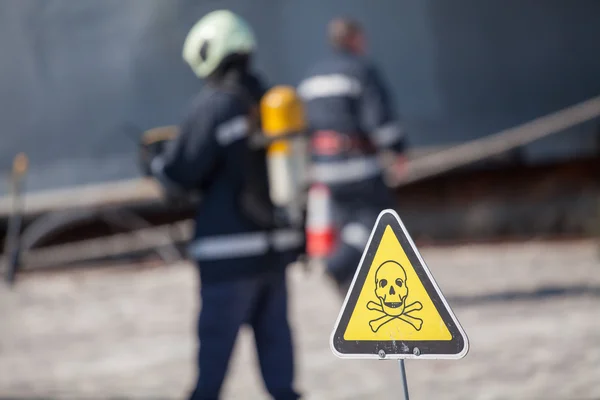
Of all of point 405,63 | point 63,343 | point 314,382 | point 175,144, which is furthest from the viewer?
point 405,63

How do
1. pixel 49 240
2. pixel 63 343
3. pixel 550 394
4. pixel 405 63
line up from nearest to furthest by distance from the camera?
pixel 550 394 < pixel 63 343 < pixel 405 63 < pixel 49 240

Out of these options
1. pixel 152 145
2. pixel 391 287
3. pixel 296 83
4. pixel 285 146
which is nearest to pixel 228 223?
pixel 152 145

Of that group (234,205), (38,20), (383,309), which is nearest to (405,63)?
(38,20)

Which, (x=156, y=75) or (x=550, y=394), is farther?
(x=156, y=75)

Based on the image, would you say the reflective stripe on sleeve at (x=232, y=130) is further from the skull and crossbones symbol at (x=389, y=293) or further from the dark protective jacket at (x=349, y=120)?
the dark protective jacket at (x=349, y=120)

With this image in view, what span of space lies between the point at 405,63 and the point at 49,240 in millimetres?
4110

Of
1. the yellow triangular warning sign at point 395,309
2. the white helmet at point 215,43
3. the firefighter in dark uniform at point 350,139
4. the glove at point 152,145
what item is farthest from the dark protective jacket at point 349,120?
the yellow triangular warning sign at point 395,309

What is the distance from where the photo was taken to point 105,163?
12.2 m

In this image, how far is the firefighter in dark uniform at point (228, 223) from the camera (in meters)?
4.32

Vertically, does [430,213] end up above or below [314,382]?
above

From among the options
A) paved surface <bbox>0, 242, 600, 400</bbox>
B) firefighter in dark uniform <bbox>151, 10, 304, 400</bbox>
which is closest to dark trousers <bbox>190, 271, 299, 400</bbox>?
firefighter in dark uniform <bbox>151, 10, 304, 400</bbox>

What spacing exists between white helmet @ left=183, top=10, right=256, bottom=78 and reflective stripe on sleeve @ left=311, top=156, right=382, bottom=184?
2.78 m

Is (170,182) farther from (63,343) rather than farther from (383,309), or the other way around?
(63,343)

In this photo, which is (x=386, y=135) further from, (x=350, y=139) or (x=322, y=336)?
(x=322, y=336)
